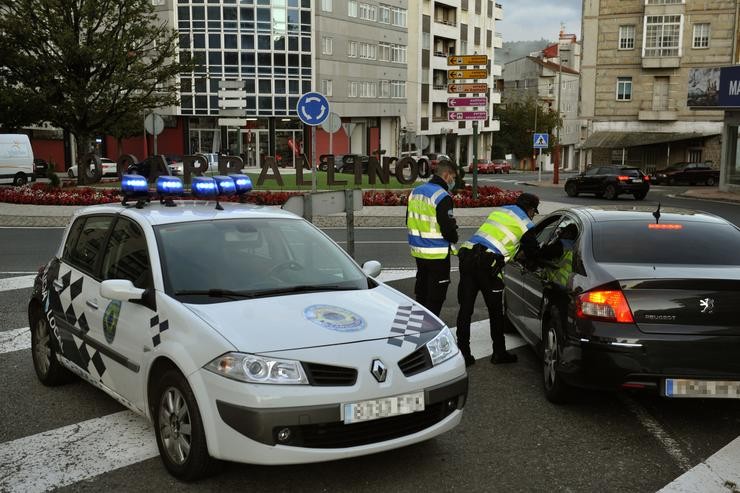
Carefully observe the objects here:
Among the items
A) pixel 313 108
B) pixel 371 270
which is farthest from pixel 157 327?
pixel 313 108

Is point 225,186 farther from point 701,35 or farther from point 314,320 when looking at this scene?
point 701,35

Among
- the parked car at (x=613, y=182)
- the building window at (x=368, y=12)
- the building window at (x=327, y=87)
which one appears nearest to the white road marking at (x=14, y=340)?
the parked car at (x=613, y=182)

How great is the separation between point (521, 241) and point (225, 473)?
10.8ft

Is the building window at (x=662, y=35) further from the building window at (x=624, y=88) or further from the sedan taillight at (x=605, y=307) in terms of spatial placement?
the sedan taillight at (x=605, y=307)

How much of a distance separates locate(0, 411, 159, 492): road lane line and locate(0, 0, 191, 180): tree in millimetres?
26576

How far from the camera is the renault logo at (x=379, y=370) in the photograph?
13.2ft

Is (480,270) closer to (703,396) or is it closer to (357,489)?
(703,396)

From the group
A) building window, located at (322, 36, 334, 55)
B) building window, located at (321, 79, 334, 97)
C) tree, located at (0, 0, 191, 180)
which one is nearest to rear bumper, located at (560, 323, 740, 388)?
tree, located at (0, 0, 191, 180)

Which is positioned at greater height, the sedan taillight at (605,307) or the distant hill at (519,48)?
the distant hill at (519,48)

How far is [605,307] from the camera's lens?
511 centimetres

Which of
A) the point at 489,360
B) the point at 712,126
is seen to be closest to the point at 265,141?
the point at 712,126

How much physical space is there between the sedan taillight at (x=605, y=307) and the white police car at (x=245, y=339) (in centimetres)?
108

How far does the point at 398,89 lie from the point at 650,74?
2422 centimetres

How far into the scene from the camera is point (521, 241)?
6570mm
